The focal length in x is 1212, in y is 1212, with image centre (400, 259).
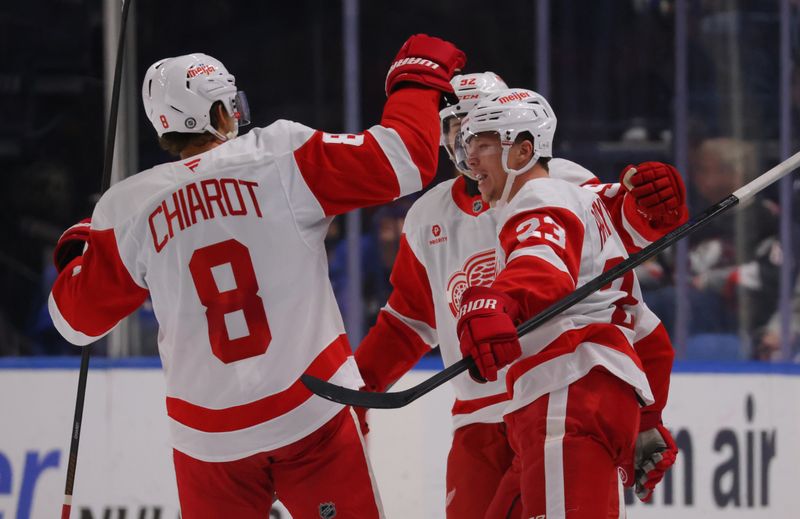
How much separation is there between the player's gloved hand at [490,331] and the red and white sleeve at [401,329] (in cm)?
73

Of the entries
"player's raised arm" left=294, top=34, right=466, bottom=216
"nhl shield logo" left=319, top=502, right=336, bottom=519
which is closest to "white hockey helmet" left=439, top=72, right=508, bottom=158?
"player's raised arm" left=294, top=34, right=466, bottom=216

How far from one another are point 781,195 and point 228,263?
8.81 ft

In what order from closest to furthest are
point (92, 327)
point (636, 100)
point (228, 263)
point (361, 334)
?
point (228, 263) < point (92, 327) < point (361, 334) < point (636, 100)

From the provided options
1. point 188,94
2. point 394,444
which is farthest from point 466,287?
point 394,444

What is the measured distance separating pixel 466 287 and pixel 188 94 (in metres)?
0.74

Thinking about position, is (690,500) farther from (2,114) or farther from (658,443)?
(2,114)

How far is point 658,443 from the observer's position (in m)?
2.51

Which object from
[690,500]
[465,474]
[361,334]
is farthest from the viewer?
[361,334]

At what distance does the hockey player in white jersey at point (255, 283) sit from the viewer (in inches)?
88.3

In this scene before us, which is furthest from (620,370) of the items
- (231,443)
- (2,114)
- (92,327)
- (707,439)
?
(2,114)

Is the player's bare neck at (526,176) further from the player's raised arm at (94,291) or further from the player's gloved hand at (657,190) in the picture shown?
the player's raised arm at (94,291)

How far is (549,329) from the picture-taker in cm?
229

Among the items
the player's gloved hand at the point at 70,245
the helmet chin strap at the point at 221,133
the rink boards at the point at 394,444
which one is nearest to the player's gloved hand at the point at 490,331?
the helmet chin strap at the point at 221,133

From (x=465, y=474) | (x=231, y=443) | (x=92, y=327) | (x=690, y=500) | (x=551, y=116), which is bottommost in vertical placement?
(x=690, y=500)
